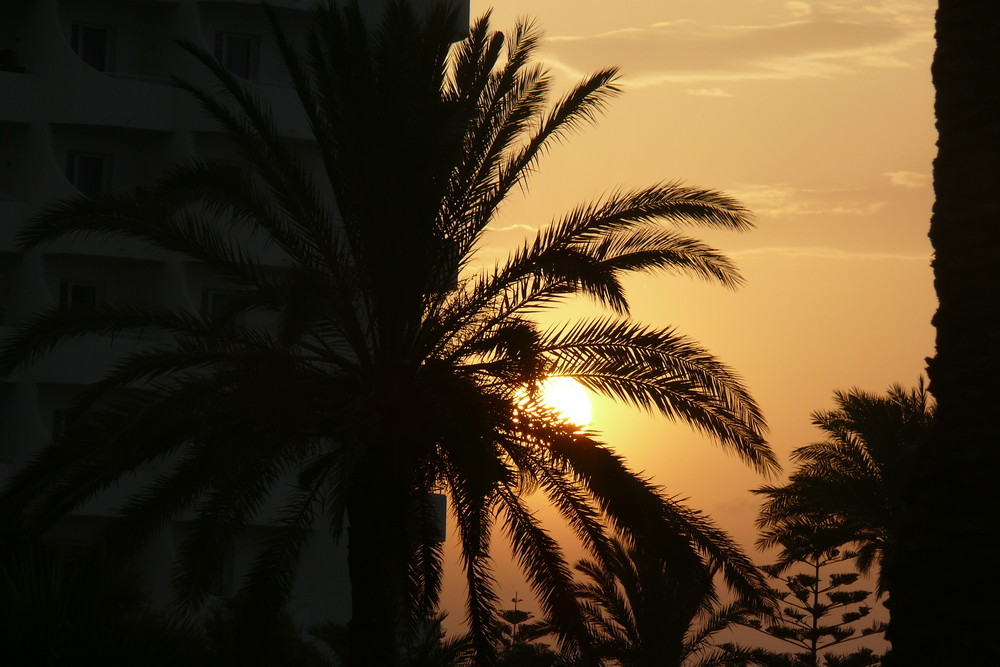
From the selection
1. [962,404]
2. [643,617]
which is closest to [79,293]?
[643,617]

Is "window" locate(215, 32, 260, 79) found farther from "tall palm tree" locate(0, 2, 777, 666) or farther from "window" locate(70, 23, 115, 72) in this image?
"tall palm tree" locate(0, 2, 777, 666)

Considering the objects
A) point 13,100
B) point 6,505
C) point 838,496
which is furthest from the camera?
point 13,100

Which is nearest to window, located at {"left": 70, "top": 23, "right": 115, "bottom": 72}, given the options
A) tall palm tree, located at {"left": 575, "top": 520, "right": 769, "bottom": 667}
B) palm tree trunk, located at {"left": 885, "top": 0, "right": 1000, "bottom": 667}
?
tall palm tree, located at {"left": 575, "top": 520, "right": 769, "bottom": 667}

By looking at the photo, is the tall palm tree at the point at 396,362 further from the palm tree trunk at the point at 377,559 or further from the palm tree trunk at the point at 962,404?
the palm tree trunk at the point at 962,404

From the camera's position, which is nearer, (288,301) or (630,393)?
(288,301)

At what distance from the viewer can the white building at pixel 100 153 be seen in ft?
117

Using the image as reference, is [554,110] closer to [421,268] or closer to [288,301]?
[421,268]

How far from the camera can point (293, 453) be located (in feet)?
55.3

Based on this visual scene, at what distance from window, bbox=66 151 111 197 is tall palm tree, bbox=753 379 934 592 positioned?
66.2 ft

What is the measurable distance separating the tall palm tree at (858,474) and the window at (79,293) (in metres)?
18.9

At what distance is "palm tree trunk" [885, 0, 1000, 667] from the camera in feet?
30.7

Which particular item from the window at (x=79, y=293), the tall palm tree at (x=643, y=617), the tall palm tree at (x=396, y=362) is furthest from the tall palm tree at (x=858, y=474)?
the window at (x=79, y=293)

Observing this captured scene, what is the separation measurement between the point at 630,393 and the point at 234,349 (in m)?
4.70

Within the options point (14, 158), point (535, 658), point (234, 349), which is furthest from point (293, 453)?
point (14, 158)
